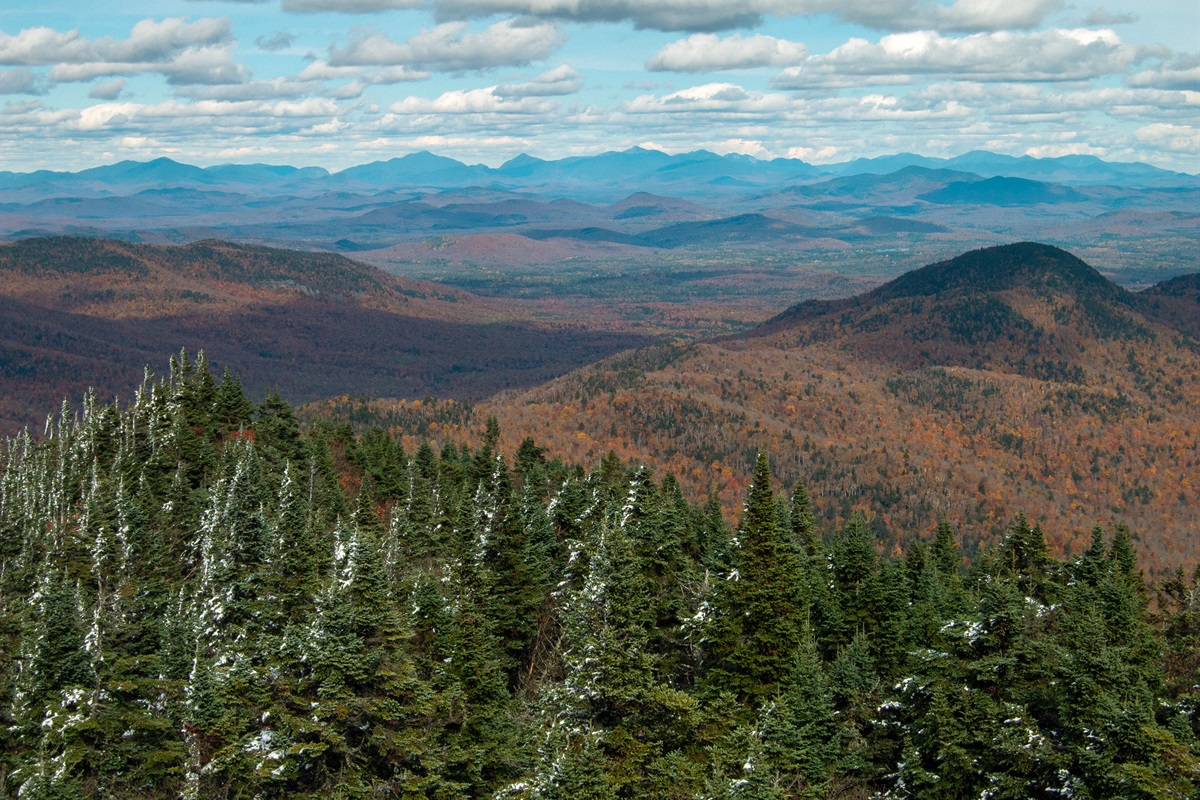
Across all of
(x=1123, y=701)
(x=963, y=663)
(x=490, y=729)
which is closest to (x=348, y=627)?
(x=490, y=729)

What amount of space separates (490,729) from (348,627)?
754 centimetres

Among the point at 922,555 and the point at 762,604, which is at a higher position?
the point at 762,604

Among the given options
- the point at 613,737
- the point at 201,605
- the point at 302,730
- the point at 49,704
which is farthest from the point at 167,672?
the point at 613,737

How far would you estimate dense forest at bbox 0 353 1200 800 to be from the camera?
3388 centimetres

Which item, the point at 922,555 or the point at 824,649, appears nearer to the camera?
the point at 824,649

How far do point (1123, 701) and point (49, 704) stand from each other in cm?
4331

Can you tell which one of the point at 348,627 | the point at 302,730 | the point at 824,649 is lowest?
the point at 824,649

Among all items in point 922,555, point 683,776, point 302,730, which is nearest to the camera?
point 683,776

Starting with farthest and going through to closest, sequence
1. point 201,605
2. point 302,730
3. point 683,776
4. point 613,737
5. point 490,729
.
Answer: point 201,605, point 490,729, point 302,730, point 613,737, point 683,776

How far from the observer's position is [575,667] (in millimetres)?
34875

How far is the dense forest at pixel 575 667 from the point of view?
33875mm

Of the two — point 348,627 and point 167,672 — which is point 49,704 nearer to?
point 167,672

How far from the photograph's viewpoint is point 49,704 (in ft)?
150

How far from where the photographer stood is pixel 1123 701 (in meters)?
33.6
